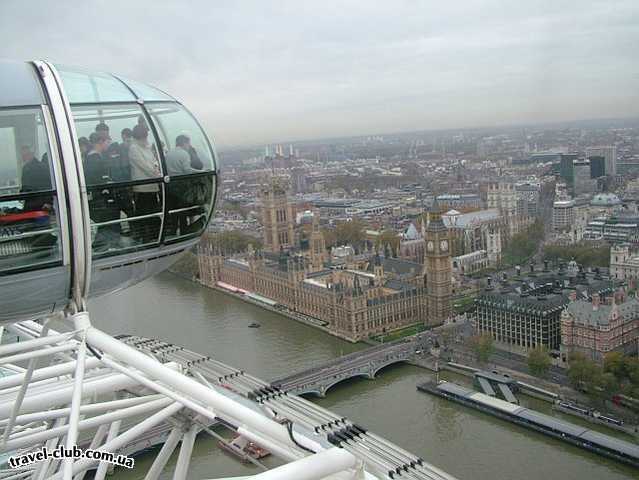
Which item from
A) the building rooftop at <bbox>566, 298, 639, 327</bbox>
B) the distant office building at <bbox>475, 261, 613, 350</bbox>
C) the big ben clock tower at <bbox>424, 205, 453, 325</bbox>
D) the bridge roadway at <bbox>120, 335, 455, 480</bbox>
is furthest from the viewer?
the big ben clock tower at <bbox>424, 205, 453, 325</bbox>

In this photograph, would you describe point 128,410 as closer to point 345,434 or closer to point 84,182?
point 84,182

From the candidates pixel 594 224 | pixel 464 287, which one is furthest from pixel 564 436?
pixel 594 224

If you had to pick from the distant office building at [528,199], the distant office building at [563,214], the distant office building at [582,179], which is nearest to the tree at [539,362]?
the distant office building at [563,214]

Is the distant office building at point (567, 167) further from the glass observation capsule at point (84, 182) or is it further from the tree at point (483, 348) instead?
the glass observation capsule at point (84, 182)

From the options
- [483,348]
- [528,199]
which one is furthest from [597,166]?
[483,348]

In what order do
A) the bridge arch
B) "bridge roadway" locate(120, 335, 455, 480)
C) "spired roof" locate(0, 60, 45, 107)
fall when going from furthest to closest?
the bridge arch → "bridge roadway" locate(120, 335, 455, 480) → "spired roof" locate(0, 60, 45, 107)

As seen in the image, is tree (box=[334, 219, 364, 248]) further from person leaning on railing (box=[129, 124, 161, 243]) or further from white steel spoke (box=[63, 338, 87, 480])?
white steel spoke (box=[63, 338, 87, 480])

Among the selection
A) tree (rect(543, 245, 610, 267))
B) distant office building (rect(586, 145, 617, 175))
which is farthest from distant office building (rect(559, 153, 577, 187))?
tree (rect(543, 245, 610, 267))
